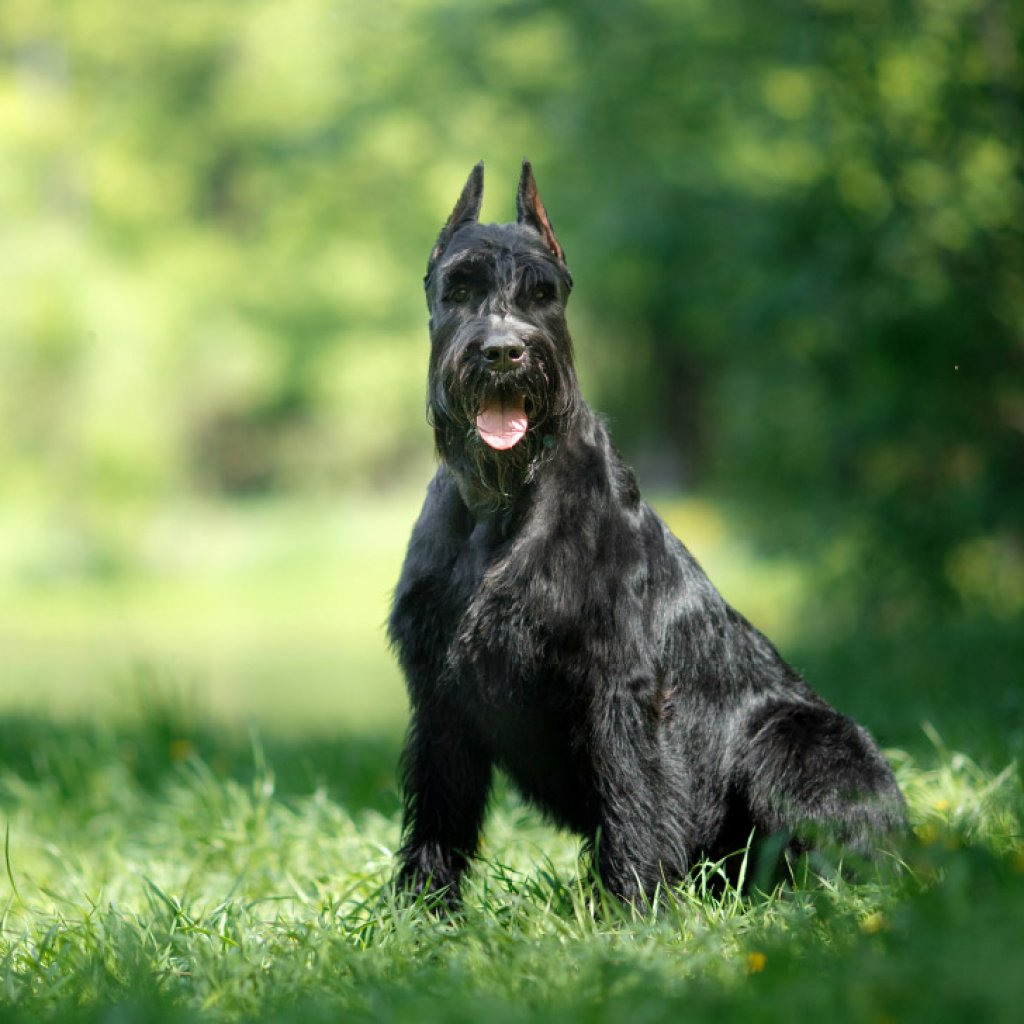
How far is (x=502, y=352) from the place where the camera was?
3320 mm

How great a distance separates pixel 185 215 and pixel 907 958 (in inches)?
966

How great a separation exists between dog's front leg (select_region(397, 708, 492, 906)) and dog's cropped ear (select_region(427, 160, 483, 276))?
3.99ft

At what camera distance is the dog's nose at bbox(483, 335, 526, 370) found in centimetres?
332

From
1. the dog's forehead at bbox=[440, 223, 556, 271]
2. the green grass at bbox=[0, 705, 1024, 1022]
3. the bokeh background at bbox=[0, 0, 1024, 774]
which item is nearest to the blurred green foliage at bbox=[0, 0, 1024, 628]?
the bokeh background at bbox=[0, 0, 1024, 774]

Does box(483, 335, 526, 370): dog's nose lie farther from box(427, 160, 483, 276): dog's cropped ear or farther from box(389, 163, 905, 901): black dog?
box(427, 160, 483, 276): dog's cropped ear

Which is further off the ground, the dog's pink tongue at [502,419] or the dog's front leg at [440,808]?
the dog's pink tongue at [502,419]

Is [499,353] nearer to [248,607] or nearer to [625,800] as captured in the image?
[625,800]

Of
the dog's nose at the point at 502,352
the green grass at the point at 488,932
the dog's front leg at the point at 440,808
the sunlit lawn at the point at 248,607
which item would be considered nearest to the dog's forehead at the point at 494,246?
the dog's nose at the point at 502,352

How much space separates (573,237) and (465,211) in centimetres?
879

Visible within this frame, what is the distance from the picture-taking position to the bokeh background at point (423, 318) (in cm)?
830

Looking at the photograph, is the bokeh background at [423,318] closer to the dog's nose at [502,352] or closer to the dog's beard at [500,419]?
the dog's beard at [500,419]

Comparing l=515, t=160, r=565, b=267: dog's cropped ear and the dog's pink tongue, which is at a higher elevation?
l=515, t=160, r=565, b=267: dog's cropped ear

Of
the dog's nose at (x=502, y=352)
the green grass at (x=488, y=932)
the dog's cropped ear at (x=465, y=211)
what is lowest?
the green grass at (x=488, y=932)

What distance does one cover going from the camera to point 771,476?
10.7 m
